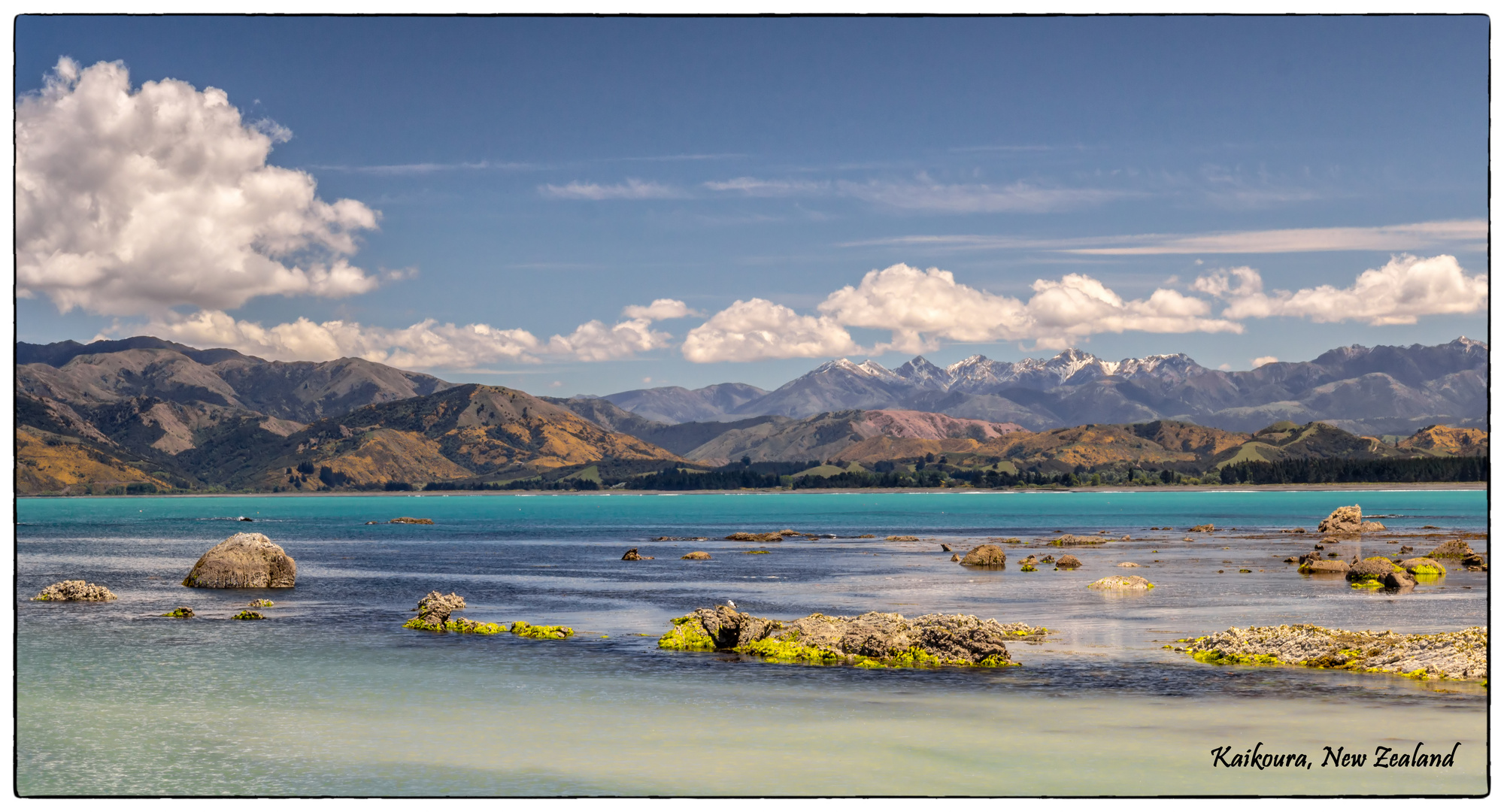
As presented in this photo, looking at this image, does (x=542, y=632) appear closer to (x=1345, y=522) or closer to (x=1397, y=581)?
(x=1397, y=581)

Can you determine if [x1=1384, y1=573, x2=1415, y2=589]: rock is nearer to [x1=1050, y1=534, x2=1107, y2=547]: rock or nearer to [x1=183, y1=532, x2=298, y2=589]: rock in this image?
[x1=1050, y1=534, x2=1107, y2=547]: rock

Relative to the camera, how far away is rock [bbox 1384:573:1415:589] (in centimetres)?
6378

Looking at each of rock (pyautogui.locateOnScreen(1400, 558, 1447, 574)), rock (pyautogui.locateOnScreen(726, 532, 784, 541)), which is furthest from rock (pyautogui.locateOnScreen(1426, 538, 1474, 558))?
rock (pyautogui.locateOnScreen(726, 532, 784, 541))

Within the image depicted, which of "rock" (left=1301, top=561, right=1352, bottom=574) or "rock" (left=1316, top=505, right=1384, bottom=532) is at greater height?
"rock" (left=1316, top=505, right=1384, bottom=532)

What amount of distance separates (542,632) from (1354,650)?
29.4 metres

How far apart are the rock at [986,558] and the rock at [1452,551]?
30.5 metres

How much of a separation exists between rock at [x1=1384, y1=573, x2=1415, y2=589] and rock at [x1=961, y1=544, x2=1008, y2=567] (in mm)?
27881

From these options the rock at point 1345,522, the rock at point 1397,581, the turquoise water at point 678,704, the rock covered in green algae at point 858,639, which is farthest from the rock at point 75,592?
the rock at point 1345,522

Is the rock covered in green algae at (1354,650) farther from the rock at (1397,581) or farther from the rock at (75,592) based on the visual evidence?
the rock at (75,592)

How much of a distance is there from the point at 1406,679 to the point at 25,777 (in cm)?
3446

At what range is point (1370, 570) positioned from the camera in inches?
2739

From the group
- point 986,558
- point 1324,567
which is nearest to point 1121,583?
point 1324,567
